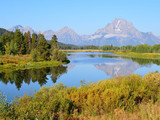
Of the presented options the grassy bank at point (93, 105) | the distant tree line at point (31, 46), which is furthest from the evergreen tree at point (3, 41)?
the grassy bank at point (93, 105)

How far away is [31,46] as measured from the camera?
9938cm

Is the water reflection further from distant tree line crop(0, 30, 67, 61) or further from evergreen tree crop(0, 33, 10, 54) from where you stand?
evergreen tree crop(0, 33, 10, 54)

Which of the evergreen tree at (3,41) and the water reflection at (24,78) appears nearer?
the water reflection at (24,78)

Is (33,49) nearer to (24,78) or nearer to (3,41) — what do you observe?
(3,41)

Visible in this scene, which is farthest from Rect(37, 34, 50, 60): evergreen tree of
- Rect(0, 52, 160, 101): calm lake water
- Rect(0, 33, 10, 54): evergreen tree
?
Rect(0, 33, 10, 54): evergreen tree

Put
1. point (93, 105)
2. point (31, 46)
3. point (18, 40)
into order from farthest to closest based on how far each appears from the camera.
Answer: point (31, 46)
point (18, 40)
point (93, 105)

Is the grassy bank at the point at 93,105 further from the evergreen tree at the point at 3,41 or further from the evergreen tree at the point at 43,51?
the evergreen tree at the point at 3,41

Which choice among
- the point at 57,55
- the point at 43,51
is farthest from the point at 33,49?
the point at 57,55

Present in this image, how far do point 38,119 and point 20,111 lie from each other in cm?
129

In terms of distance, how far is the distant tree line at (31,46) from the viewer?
251 feet

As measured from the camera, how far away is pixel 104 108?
12.3 metres

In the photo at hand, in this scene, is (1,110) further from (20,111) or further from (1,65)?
(1,65)

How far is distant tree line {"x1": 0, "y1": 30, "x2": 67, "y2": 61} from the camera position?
7656 centimetres

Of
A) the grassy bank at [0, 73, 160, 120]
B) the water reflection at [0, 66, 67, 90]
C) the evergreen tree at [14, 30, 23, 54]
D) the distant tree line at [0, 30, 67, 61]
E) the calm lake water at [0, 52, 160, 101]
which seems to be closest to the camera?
the grassy bank at [0, 73, 160, 120]
